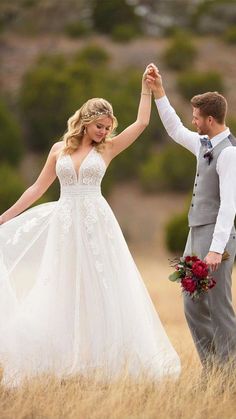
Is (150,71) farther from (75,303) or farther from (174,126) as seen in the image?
(75,303)

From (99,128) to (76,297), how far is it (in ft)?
4.16

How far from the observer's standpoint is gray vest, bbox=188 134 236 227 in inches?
246

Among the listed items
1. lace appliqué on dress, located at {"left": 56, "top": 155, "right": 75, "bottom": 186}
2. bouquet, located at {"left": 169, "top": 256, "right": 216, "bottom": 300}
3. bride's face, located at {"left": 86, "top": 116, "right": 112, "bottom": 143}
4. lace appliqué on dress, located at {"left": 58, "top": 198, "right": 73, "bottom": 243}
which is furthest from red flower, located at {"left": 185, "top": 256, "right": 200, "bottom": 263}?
bride's face, located at {"left": 86, "top": 116, "right": 112, "bottom": 143}

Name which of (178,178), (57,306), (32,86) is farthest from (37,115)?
(57,306)

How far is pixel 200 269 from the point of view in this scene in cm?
601

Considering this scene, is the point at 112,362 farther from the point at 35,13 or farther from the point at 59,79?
the point at 35,13

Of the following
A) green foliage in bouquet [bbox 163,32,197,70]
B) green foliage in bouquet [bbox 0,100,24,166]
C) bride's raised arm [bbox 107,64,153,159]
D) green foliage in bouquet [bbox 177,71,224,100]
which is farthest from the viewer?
green foliage in bouquet [bbox 163,32,197,70]

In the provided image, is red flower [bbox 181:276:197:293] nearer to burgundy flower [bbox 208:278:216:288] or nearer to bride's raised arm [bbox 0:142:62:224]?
burgundy flower [bbox 208:278:216:288]

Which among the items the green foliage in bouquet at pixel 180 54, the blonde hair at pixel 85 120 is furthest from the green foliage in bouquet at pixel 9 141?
the blonde hair at pixel 85 120

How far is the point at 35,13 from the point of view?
67938mm

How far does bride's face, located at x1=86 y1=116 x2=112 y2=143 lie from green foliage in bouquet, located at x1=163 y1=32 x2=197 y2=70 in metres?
53.2

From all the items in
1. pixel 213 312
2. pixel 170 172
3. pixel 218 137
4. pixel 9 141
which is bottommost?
pixel 213 312

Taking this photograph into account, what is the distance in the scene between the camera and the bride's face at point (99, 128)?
6773 millimetres

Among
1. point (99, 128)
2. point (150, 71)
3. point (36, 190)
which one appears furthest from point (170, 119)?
point (36, 190)
